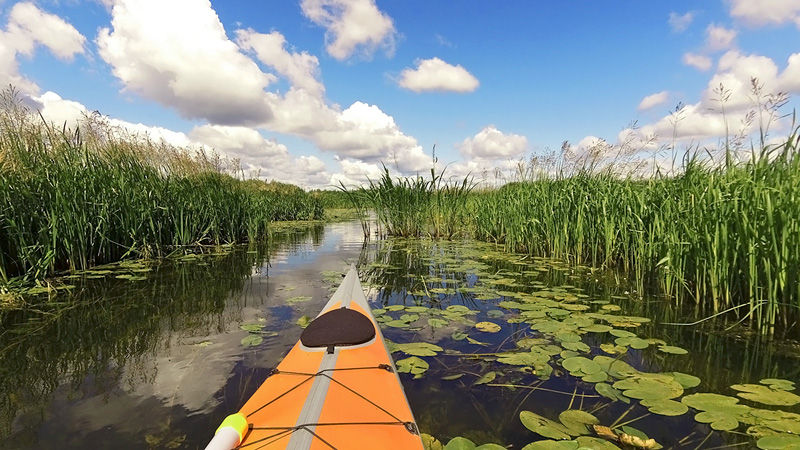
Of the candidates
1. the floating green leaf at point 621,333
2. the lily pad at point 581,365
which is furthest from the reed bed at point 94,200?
the floating green leaf at point 621,333

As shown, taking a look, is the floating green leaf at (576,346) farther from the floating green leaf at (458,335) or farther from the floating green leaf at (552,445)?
the floating green leaf at (552,445)

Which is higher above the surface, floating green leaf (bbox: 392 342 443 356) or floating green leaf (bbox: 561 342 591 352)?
floating green leaf (bbox: 561 342 591 352)

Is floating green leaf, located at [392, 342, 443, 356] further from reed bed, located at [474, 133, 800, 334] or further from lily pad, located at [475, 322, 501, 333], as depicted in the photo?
reed bed, located at [474, 133, 800, 334]

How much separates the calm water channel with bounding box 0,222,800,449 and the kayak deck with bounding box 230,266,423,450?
386 millimetres

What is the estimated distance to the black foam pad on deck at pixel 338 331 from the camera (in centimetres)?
204

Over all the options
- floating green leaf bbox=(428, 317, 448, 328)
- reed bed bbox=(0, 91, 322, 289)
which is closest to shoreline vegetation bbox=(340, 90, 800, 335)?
floating green leaf bbox=(428, 317, 448, 328)

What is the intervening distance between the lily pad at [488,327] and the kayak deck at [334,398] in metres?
1.27

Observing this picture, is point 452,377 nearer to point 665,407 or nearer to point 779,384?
point 665,407

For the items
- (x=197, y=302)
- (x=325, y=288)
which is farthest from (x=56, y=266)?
(x=325, y=288)

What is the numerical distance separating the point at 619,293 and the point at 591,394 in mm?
2379

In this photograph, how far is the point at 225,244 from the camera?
25.7 feet

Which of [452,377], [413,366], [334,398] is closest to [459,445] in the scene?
[334,398]

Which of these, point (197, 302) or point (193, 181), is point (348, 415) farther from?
point (193, 181)

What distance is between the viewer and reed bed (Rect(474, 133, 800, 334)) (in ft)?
8.70
